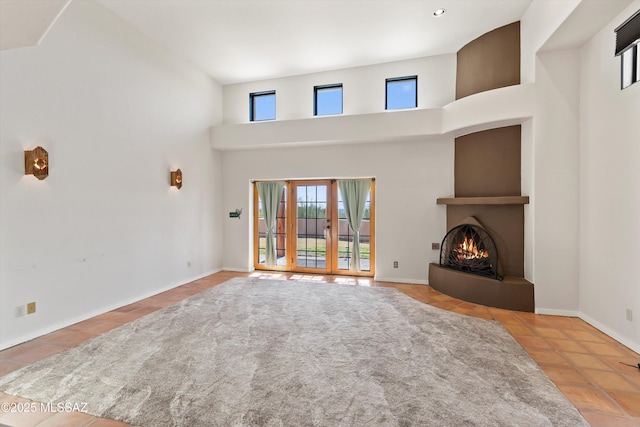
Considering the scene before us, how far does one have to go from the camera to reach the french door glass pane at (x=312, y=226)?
20.2ft

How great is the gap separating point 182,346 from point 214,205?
12.6 feet

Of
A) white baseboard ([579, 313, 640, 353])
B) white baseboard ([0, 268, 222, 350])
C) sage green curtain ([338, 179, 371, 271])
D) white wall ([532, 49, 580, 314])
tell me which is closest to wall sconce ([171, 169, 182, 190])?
white baseboard ([0, 268, 222, 350])

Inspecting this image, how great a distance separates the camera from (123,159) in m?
4.12

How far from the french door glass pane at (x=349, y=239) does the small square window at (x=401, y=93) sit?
184cm

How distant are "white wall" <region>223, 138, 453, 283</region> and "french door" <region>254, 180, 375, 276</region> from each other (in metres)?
0.32

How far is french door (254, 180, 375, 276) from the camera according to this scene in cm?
593

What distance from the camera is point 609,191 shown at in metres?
3.19

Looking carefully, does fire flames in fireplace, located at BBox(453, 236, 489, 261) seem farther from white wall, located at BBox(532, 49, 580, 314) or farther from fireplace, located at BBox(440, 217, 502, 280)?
white wall, located at BBox(532, 49, 580, 314)

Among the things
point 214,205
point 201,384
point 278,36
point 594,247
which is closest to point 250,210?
point 214,205

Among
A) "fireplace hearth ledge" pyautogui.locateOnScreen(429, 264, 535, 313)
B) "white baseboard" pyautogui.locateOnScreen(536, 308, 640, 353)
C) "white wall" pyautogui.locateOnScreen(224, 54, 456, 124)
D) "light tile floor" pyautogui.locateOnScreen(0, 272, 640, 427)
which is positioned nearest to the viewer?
"light tile floor" pyautogui.locateOnScreen(0, 272, 640, 427)

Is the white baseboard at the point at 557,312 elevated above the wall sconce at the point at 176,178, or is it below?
below

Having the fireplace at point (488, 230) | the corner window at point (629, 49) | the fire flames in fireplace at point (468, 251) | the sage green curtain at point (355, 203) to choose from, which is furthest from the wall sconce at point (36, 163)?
the corner window at point (629, 49)

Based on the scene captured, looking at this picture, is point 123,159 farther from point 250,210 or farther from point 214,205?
point 250,210

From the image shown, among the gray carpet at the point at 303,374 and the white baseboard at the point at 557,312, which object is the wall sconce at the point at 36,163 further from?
the white baseboard at the point at 557,312
